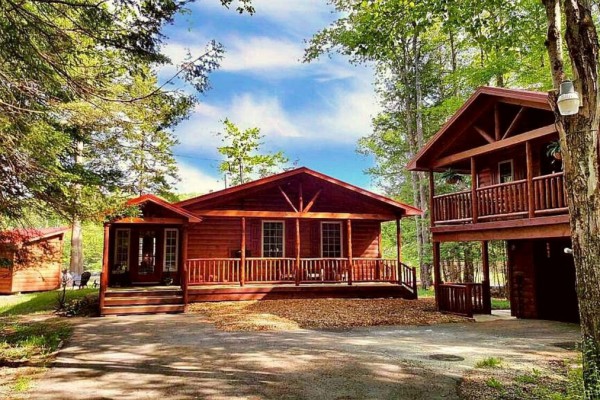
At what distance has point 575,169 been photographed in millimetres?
4395

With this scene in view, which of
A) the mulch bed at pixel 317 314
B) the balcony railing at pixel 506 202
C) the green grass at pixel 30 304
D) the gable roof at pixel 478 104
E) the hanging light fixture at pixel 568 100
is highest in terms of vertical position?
the gable roof at pixel 478 104

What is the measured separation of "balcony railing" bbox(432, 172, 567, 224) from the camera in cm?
897

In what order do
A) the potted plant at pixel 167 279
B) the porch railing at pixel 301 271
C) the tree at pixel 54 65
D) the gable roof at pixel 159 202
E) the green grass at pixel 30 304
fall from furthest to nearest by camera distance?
the potted plant at pixel 167 279 < the porch railing at pixel 301 271 < the green grass at pixel 30 304 < the gable roof at pixel 159 202 < the tree at pixel 54 65

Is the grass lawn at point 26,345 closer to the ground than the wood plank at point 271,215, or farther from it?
closer to the ground

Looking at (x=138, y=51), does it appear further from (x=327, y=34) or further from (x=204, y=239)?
(x=327, y=34)

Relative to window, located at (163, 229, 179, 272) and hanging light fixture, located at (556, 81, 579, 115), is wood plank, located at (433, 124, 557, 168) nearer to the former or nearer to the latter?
hanging light fixture, located at (556, 81, 579, 115)

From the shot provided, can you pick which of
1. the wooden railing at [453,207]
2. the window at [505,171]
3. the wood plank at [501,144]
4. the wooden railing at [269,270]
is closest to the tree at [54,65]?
the wood plank at [501,144]

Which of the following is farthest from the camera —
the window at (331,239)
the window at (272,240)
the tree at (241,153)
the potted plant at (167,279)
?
the tree at (241,153)

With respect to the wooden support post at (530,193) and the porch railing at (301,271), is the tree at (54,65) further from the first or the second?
the wooden support post at (530,193)

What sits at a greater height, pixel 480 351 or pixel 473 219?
pixel 473 219

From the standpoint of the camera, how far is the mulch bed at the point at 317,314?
9.64m

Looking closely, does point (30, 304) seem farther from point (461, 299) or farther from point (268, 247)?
point (461, 299)

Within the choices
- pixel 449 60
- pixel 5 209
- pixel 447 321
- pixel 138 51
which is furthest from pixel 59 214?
pixel 449 60

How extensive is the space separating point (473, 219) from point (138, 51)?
344 inches
